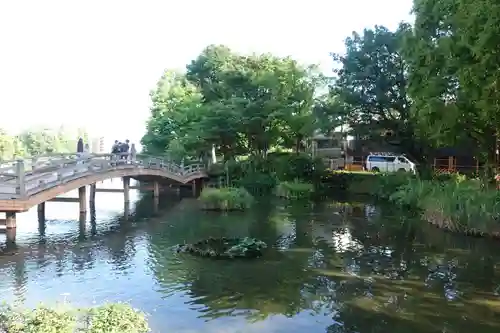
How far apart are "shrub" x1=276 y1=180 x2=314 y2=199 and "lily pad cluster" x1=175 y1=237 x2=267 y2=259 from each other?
16.3 m

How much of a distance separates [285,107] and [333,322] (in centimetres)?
2765

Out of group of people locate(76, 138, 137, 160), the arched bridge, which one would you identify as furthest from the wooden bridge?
group of people locate(76, 138, 137, 160)

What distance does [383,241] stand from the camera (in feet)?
60.4

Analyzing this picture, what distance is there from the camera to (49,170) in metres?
19.5

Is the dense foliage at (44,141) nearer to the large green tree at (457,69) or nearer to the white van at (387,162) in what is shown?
the white van at (387,162)

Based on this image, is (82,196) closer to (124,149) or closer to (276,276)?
(124,149)

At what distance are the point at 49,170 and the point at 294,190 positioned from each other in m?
17.2

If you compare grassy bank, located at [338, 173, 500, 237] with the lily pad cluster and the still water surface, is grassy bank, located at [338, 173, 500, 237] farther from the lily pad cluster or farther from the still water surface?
the lily pad cluster

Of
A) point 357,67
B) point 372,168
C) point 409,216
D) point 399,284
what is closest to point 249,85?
point 357,67

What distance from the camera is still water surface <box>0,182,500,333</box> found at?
33.0 ft

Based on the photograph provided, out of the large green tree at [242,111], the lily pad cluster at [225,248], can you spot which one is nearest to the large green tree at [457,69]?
the lily pad cluster at [225,248]

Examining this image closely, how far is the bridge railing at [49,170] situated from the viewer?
16.9 metres

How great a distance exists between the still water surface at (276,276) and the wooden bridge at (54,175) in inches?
59.0

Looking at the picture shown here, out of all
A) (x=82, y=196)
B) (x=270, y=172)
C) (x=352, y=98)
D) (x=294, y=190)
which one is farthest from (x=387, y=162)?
(x=82, y=196)
